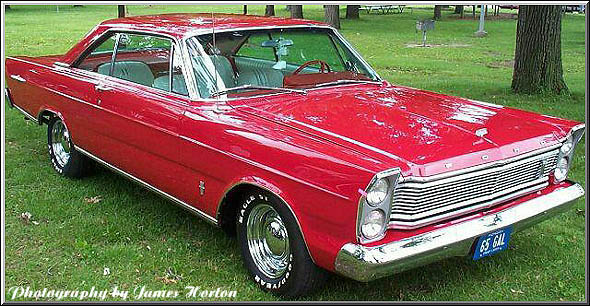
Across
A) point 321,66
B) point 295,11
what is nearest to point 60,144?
point 321,66

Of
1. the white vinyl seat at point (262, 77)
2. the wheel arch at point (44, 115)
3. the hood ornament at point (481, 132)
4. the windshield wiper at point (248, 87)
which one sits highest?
the white vinyl seat at point (262, 77)

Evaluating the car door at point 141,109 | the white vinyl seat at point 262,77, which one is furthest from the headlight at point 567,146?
the car door at point 141,109

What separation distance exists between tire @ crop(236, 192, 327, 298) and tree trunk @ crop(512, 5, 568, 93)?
22.0ft

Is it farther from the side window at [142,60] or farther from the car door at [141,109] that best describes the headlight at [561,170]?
the side window at [142,60]

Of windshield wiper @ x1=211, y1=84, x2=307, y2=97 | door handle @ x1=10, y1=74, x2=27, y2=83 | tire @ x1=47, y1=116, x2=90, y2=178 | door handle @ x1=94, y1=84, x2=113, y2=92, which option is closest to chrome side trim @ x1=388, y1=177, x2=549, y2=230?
windshield wiper @ x1=211, y1=84, x2=307, y2=97

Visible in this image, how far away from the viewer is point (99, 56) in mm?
5488

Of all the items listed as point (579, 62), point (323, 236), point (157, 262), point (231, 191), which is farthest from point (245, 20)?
point (579, 62)

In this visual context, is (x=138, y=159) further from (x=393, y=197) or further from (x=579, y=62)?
(x=579, y=62)

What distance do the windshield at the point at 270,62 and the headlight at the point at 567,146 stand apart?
1.52 meters

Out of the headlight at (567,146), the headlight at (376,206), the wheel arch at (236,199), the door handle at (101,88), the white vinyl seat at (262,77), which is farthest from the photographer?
the door handle at (101,88)

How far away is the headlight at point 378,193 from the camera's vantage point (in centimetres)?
313

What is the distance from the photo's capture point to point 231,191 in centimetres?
385

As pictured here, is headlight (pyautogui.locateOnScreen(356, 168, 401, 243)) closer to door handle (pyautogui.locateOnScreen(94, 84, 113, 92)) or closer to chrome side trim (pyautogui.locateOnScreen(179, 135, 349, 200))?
chrome side trim (pyautogui.locateOnScreen(179, 135, 349, 200))

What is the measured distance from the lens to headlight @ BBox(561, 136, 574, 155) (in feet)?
13.3
